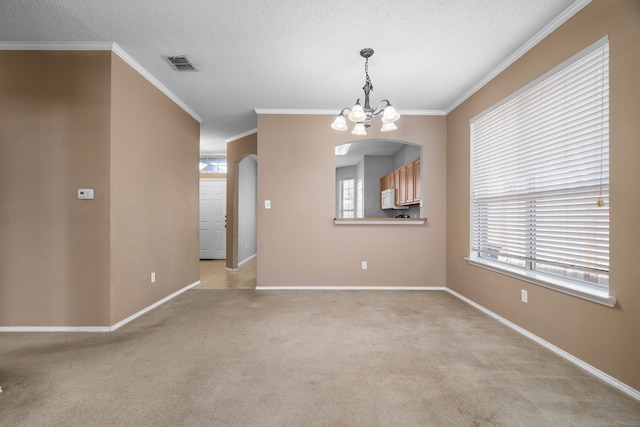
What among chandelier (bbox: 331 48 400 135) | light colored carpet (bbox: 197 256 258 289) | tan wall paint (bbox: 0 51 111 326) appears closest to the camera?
chandelier (bbox: 331 48 400 135)

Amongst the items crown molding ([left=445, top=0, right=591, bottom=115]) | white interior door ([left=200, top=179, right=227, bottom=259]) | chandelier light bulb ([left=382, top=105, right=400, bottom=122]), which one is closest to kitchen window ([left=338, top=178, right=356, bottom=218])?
white interior door ([left=200, top=179, right=227, bottom=259])

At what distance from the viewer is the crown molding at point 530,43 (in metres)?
2.05

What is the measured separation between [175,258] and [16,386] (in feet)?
6.97

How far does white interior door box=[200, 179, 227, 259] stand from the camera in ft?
23.4

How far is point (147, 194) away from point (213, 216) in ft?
13.3

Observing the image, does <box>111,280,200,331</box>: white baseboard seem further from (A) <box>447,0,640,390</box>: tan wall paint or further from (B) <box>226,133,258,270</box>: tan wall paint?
(A) <box>447,0,640,390</box>: tan wall paint

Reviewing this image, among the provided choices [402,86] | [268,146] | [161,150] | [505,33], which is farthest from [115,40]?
[505,33]

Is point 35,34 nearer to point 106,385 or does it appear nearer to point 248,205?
point 106,385

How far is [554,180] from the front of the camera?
228 centimetres

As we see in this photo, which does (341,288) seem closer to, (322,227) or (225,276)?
(322,227)

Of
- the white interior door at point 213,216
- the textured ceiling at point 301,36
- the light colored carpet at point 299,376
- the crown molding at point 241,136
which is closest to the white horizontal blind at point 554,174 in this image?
the textured ceiling at point 301,36

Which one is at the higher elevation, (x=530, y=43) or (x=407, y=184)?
(x=530, y=43)

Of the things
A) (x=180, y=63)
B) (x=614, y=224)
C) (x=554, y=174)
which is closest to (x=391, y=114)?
(x=554, y=174)

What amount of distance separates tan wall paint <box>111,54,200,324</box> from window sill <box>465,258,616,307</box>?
3.82 metres
